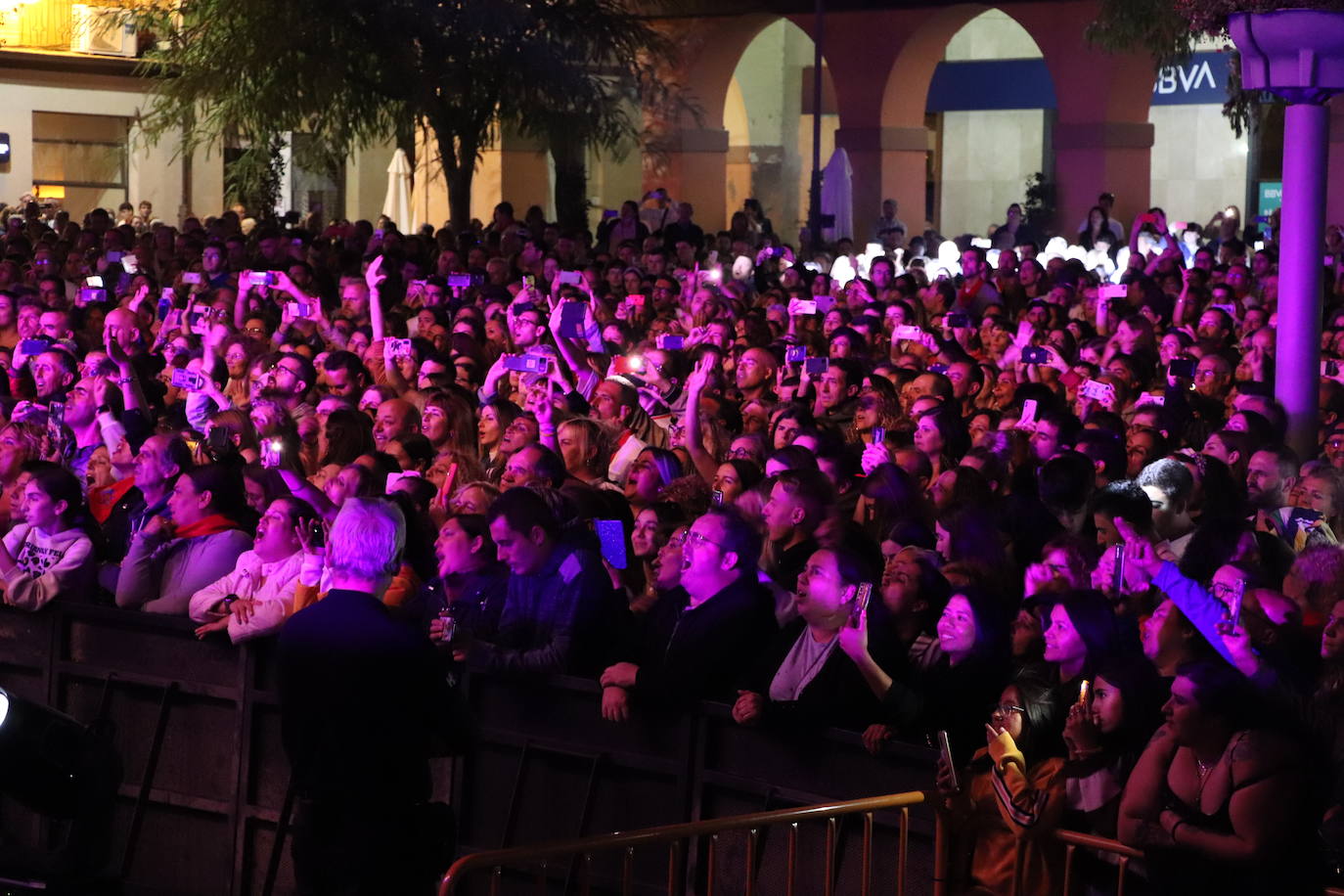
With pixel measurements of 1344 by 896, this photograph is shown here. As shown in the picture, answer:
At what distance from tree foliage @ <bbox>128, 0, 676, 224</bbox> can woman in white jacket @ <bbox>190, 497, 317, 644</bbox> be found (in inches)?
702

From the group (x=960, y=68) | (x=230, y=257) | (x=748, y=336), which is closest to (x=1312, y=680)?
(x=748, y=336)

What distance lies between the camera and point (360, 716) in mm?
6336

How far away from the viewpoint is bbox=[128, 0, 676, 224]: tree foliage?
25.6 metres

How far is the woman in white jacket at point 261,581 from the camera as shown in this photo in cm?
811

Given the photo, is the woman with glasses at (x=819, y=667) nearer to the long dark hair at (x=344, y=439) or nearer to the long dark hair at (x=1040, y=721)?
the long dark hair at (x=1040, y=721)

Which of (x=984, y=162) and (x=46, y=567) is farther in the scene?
(x=984, y=162)

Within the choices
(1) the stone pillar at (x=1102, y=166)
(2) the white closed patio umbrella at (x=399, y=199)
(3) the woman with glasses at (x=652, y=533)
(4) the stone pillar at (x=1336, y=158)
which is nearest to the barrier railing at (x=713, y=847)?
(3) the woman with glasses at (x=652, y=533)

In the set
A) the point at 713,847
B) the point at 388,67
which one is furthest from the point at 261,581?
the point at 388,67

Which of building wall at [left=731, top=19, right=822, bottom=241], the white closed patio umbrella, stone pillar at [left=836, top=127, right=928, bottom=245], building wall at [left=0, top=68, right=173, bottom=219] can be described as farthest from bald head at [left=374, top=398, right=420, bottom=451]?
building wall at [left=731, top=19, right=822, bottom=241]

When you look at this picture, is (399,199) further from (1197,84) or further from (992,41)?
(1197,84)

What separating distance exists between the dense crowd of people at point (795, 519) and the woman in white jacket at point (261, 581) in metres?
0.02

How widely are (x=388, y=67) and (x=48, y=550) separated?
17.5 metres

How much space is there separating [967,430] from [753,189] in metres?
30.8

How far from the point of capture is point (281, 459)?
11000 mm
